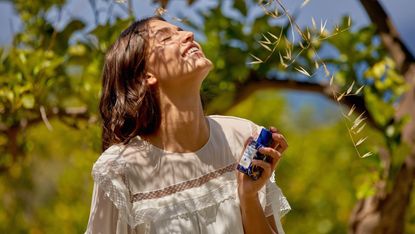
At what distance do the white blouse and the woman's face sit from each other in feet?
0.49

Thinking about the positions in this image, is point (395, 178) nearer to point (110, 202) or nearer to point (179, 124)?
point (179, 124)

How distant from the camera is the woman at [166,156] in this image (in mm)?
1460

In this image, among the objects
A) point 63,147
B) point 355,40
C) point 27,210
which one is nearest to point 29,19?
point 355,40

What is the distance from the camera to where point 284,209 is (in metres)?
1.62

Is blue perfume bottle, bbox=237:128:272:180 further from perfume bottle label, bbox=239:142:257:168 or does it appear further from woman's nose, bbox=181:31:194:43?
woman's nose, bbox=181:31:194:43

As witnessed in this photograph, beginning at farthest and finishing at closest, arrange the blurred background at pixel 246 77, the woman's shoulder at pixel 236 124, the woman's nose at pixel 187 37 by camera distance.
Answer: the blurred background at pixel 246 77, the woman's shoulder at pixel 236 124, the woman's nose at pixel 187 37

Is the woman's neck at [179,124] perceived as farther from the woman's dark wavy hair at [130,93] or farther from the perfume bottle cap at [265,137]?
the perfume bottle cap at [265,137]

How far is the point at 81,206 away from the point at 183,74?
17.9 feet

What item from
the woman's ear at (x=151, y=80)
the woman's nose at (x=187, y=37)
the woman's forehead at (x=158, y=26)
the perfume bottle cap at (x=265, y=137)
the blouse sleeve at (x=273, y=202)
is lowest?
the blouse sleeve at (x=273, y=202)

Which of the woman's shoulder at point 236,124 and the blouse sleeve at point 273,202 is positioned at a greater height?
the woman's shoulder at point 236,124

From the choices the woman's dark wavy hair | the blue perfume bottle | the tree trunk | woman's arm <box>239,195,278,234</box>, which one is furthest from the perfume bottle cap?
the tree trunk

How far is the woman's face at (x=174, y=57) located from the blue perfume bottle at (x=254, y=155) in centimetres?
17

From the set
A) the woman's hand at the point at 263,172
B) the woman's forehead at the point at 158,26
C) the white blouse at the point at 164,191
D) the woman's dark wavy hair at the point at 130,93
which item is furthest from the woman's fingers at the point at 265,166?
the woman's forehead at the point at 158,26

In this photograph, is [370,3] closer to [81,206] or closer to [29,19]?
[29,19]
